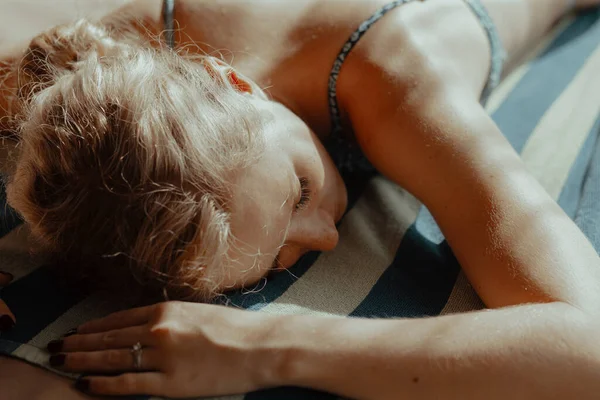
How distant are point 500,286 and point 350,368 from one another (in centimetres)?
25

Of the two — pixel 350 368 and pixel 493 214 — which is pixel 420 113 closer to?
pixel 493 214

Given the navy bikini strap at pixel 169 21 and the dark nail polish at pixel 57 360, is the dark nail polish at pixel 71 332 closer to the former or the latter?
the dark nail polish at pixel 57 360

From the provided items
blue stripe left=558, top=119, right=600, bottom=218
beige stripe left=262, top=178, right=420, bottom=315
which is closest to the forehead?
beige stripe left=262, top=178, right=420, bottom=315

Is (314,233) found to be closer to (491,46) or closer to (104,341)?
(104,341)

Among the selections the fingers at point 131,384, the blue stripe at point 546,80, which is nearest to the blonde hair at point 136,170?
the fingers at point 131,384

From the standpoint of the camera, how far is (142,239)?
0.75 metres

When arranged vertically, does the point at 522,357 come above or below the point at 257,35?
below

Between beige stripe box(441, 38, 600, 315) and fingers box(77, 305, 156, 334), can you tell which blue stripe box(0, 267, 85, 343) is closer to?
fingers box(77, 305, 156, 334)

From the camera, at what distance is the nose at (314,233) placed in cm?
89

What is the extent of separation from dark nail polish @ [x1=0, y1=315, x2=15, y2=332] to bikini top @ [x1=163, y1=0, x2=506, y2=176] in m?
0.59

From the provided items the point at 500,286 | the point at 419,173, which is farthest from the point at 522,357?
the point at 419,173

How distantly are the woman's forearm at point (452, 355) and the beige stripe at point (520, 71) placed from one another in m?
0.71

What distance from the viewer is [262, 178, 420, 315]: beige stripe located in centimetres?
90

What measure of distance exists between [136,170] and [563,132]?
3.04 ft
